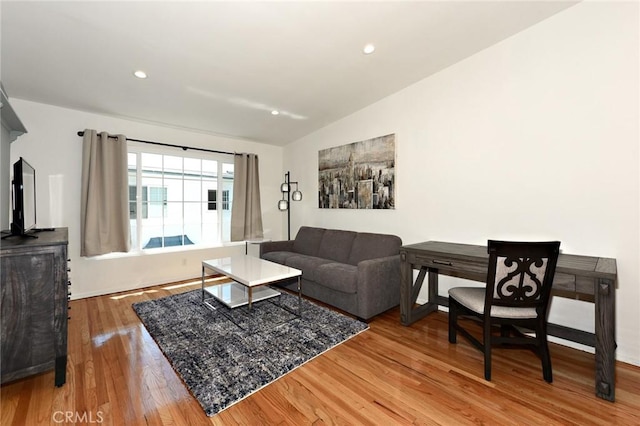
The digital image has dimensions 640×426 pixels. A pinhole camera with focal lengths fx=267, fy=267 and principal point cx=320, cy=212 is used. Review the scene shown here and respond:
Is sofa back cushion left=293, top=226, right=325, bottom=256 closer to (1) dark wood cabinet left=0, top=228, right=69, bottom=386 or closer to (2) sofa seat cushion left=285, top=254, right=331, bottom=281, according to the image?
(2) sofa seat cushion left=285, top=254, right=331, bottom=281

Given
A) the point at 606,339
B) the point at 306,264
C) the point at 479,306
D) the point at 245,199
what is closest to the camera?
the point at 606,339

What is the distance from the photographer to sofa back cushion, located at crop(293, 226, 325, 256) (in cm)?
412

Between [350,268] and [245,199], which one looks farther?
[245,199]

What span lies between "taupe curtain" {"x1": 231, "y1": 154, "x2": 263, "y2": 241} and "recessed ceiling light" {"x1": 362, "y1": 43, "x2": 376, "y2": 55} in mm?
2903

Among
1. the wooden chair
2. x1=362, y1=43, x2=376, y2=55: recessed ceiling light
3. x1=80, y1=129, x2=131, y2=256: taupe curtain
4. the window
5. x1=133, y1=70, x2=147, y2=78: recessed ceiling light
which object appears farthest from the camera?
the window

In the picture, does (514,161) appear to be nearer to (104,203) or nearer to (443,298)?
(443,298)

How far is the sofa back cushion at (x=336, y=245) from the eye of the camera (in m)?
3.67

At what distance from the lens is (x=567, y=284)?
1.76 meters

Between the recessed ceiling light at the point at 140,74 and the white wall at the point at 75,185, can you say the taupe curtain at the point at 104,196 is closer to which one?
the white wall at the point at 75,185

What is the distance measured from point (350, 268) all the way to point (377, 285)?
1.10 ft

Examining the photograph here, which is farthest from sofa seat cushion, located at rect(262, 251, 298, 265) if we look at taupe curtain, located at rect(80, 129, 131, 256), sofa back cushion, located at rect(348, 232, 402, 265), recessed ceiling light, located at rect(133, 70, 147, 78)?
recessed ceiling light, located at rect(133, 70, 147, 78)

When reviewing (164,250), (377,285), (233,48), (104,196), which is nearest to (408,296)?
(377,285)

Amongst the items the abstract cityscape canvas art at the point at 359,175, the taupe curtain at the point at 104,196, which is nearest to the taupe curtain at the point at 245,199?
the abstract cityscape canvas art at the point at 359,175

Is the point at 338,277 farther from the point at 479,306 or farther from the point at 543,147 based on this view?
the point at 543,147
